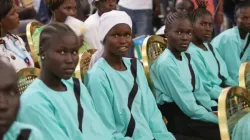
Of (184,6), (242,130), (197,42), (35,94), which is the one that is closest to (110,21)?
(35,94)

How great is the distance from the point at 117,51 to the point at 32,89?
73cm

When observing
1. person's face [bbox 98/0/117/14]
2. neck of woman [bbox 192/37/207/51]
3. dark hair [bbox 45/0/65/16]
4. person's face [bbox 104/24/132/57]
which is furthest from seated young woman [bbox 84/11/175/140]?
person's face [bbox 98/0/117/14]

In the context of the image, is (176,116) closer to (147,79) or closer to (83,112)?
(147,79)

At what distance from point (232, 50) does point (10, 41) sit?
6.21 ft

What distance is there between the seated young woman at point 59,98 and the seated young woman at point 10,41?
714 mm

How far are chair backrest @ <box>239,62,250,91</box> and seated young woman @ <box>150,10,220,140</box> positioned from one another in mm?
Answer: 448

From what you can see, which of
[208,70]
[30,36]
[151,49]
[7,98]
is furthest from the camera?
[30,36]

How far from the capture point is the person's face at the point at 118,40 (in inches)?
117

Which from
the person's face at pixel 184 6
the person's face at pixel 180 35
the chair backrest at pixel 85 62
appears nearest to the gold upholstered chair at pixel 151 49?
the person's face at pixel 180 35

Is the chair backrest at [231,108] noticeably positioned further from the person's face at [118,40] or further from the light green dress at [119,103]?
the person's face at [118,40]

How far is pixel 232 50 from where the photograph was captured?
438 cm

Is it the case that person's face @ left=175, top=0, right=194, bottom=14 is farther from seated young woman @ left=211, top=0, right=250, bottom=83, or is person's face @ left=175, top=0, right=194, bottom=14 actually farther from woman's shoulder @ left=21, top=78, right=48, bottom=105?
woman's shoulder @ left=21, top=78, right=48, bottom=105

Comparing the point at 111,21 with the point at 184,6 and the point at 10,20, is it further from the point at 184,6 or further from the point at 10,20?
the point at 184,6

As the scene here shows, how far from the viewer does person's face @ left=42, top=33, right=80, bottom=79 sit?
96.4 inches
